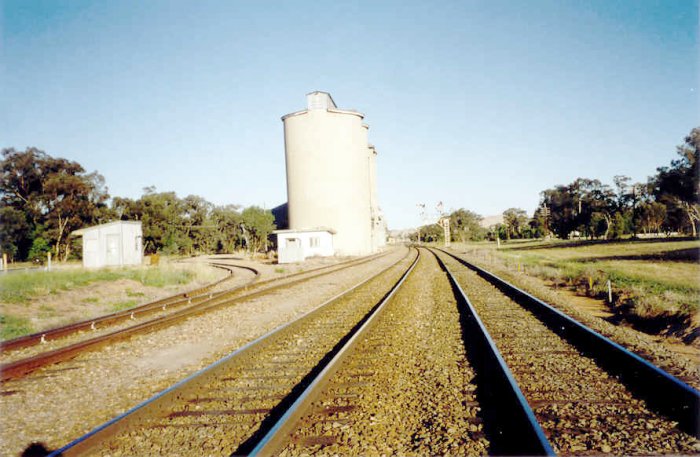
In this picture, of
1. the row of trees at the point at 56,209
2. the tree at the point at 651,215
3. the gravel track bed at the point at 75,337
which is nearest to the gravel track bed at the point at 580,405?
the gravel track bed at the point at 75,337

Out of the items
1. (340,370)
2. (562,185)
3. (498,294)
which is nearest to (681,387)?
(340,370)

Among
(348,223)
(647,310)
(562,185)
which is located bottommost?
(647,310)

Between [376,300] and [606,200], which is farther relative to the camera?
[606,200]

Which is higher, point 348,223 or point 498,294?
point 348,223

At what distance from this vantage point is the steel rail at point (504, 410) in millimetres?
3404

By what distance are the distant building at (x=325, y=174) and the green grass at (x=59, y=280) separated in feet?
83.7

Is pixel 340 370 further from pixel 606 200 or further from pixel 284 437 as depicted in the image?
pixel 606 200

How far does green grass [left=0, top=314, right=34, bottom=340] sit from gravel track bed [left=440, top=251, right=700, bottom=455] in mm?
10507

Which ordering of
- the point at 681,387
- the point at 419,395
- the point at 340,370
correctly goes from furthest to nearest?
the point at 340,370 → the point at 419,395 → the point at 681,387

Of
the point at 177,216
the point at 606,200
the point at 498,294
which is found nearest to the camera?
the point at 498,294

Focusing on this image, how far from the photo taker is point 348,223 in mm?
47938

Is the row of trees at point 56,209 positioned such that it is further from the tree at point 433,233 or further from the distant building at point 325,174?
the tree at point 433,233

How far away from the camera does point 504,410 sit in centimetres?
423

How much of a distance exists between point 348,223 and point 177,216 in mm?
28831
